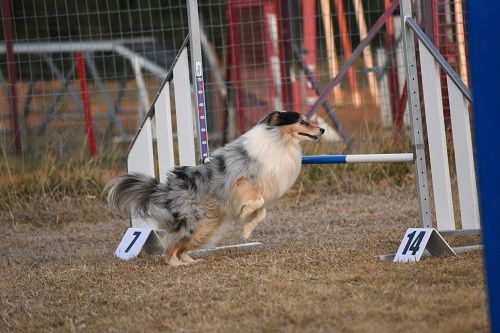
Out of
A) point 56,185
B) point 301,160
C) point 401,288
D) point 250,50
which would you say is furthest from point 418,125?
point 250,50

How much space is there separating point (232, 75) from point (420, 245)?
15.7ft

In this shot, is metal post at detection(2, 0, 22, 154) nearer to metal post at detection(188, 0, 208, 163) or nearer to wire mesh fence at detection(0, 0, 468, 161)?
wire mesh fence at detection(0, 0, 468, 161)

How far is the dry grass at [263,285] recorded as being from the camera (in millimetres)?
3633

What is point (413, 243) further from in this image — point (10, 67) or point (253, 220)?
point (10, 67)

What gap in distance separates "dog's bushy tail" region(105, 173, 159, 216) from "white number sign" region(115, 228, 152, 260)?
1.22 ft

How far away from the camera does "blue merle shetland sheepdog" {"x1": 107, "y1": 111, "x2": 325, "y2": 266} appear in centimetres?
523

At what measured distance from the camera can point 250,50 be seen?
9523 mm

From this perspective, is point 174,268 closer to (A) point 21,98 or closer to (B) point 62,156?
(B) point 62,156

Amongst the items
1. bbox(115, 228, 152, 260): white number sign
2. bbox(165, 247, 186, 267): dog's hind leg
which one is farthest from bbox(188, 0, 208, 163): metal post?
bbox(115, 228, 152, 260): white number sign

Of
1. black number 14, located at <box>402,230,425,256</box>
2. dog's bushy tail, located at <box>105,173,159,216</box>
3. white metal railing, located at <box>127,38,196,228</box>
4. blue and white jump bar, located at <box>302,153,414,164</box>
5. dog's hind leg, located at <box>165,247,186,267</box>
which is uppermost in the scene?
white metal railing, located at <box>127,38,196,228</box>

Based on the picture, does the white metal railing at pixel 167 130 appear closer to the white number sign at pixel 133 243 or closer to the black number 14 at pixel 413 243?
the white number sign at pixel 133 243

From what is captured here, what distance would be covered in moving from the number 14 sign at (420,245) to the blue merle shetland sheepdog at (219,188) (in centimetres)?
88

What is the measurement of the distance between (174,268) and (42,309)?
0.96 meters

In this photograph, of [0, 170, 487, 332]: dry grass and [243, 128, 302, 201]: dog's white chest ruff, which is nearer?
[0, 170, 487, 332]: dry grass
